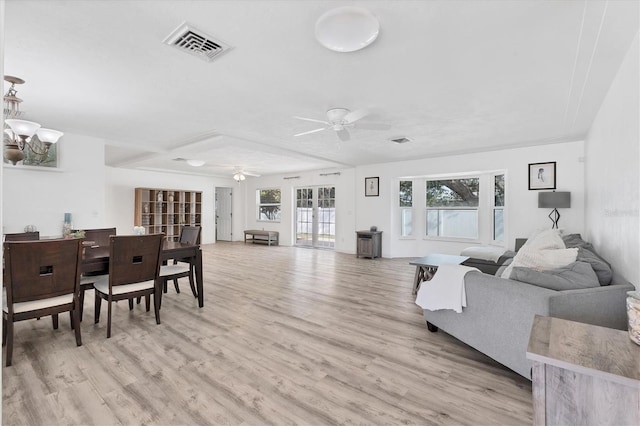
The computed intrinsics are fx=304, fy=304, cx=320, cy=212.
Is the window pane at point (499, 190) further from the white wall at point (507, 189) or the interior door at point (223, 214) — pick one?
the interior door at point (223, 214)

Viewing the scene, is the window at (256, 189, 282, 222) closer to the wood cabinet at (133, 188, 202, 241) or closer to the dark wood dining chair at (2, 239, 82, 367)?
the wood cabinet at (133, 188, 202, 241)

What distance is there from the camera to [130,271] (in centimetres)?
292

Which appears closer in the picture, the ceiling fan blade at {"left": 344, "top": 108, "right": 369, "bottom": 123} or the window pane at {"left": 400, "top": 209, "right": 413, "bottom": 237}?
the ceiling fan blade at {"left": 344, "top": 108, "right": 369, "bottom": 123}

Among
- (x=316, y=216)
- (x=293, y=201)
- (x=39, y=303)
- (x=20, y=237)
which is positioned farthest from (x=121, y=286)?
(x=293, y=201)

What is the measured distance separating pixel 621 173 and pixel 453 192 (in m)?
4.65

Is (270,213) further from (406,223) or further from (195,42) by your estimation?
(195,42)

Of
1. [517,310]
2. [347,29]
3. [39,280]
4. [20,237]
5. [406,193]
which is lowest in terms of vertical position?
[517,310]

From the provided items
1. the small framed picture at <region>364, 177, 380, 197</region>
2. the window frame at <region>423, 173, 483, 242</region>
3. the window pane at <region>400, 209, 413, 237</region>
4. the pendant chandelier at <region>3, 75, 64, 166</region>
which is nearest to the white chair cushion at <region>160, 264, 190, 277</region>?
the pendant chandelier at <region>3, 75, 64, 166</region>

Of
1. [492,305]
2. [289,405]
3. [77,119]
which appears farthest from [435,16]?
[77,119]

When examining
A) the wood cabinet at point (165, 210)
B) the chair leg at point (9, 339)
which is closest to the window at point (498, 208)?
the chair leg at point (9, 339)

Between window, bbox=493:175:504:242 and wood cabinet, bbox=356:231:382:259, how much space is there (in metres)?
2.52

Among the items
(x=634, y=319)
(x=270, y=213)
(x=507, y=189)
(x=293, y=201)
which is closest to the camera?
(x=634, y=319)

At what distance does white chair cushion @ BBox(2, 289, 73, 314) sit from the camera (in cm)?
233

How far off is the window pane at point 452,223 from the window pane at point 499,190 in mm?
518
